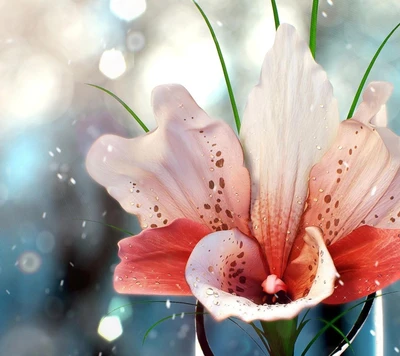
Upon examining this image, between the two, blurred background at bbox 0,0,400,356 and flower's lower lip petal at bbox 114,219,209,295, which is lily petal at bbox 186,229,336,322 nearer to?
flower's lower lip petal at bbox 114,219,209,295

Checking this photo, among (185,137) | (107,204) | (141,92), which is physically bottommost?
(107,204)

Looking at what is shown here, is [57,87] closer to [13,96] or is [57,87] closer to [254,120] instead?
[13,96]

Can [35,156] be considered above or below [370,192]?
below

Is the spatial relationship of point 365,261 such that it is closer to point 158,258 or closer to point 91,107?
point 158,258

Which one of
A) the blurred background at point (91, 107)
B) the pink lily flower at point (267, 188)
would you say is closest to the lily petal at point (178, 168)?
the pink lily flower at point (267, 188)

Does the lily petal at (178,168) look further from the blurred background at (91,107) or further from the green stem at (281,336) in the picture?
the blurred background at (91,107)

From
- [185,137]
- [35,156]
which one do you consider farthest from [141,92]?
[185,137]

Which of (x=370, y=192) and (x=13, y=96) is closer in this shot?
(x=370, y=192)
